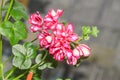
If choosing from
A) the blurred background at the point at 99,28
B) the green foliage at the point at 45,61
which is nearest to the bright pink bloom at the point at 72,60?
the green foliage at the point at 45,61

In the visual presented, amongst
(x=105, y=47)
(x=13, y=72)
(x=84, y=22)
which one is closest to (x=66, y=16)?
(x=84, y=22)

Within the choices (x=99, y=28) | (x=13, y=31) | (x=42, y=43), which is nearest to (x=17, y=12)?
(x=13, y=31)

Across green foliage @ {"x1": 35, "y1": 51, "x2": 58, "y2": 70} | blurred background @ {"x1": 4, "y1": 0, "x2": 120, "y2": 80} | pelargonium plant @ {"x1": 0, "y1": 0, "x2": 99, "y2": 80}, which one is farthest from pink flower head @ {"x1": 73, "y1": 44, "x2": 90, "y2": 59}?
blurred background @ {"x1": 4, "y1": 0, "x2": 120, "y2": 80}

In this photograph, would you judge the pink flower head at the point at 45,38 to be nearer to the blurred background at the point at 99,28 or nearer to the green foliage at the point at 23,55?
the green foliage at the point at 23,55

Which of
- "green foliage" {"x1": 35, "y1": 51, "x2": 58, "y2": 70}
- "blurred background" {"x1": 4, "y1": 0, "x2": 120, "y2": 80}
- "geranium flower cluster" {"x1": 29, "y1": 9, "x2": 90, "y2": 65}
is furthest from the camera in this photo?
"blurred background" {"x1": 4, "y1": 0, "x2": 120, "y2": 80}

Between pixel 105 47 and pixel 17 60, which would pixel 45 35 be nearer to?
pixel 17 60

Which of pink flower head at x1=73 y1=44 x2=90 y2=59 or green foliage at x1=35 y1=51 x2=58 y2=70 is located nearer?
Answer: pink flower head at x1=73 y1=44 x2=90 y2=59

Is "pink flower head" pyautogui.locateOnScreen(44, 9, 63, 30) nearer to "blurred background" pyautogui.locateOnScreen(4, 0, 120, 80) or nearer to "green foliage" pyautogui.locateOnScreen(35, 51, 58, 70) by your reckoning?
"green foliage" pyautogui.locateOnScreen(35, 51, 58, 70)
